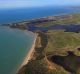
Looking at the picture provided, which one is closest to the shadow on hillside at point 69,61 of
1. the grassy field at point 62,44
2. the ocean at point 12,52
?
the grassy field at point 62,44

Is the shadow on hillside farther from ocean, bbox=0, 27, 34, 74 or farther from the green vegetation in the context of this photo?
ocean, bbox=0, 27, 34, 74

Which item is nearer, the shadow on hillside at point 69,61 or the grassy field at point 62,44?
the shadow on hillside at point 69,61

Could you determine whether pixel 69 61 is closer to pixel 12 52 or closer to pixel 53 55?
pixel 53 55

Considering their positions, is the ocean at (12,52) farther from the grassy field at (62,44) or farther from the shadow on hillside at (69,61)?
the shadow on hillside at (69,61)

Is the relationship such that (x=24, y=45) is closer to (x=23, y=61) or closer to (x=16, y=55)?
(x=16, y=55)

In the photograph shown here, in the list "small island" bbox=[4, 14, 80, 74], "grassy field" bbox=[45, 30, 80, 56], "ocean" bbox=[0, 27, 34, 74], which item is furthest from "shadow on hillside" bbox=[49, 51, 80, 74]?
"ocean" bbox=[0, 27, 34, 74]

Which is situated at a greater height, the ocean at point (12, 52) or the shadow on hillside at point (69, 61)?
the shadow on hillside at point (69, 61)

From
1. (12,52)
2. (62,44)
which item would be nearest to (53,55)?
(62,44)

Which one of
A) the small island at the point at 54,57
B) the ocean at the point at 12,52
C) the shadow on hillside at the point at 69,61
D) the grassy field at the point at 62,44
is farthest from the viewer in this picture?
the grassy field at the point at 62,44
